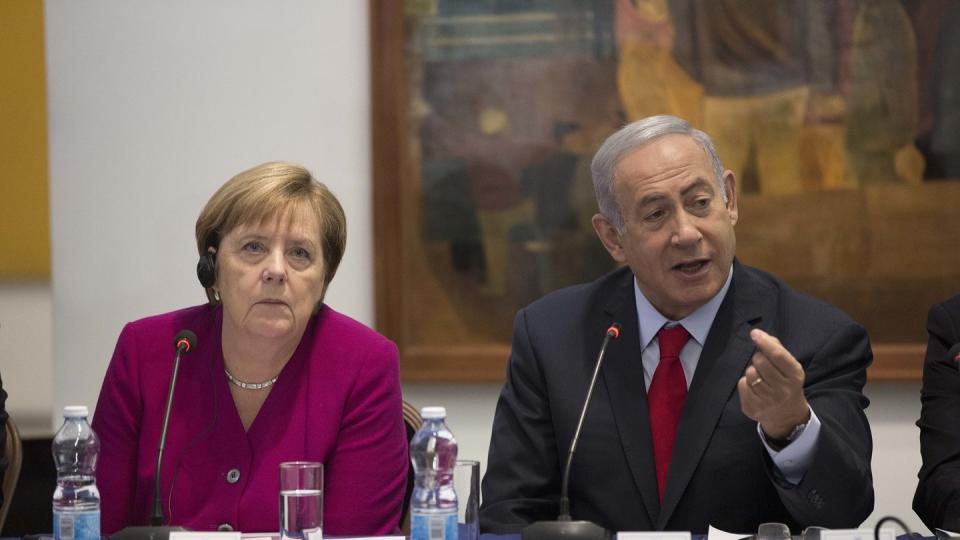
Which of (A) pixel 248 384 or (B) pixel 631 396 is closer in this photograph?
(B) pixel 631 396

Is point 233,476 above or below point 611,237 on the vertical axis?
below

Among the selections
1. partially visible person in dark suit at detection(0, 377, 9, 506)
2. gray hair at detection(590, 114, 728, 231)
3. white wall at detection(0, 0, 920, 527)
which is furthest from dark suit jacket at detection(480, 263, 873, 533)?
white wall at detection(0, 0, 920, 527)

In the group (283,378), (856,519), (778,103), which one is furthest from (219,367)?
(778,103)

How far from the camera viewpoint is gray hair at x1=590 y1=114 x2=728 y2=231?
2641 millimetres

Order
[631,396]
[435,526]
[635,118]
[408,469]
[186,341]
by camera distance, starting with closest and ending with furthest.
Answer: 1. [435,526]
2. [186,341]
3. [631,396]
4. [408,469]
5. [635,118]

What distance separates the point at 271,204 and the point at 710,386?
1.05 metres

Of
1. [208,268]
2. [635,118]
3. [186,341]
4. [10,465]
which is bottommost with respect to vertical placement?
[10,465]

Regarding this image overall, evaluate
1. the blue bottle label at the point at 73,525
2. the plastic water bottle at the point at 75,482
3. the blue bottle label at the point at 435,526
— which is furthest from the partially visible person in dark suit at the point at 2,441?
the blue bottle label at the point at 435,526

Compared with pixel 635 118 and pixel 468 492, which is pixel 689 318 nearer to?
pixel 468 492

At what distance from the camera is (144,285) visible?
4129 millimetres

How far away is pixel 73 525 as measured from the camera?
209 centimetres

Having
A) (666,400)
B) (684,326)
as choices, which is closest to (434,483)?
(666,400)

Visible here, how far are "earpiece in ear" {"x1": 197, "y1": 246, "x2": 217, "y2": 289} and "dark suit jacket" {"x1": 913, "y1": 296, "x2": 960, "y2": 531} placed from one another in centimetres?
166

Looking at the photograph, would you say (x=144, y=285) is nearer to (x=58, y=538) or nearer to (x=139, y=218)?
(x=139, y=218)
